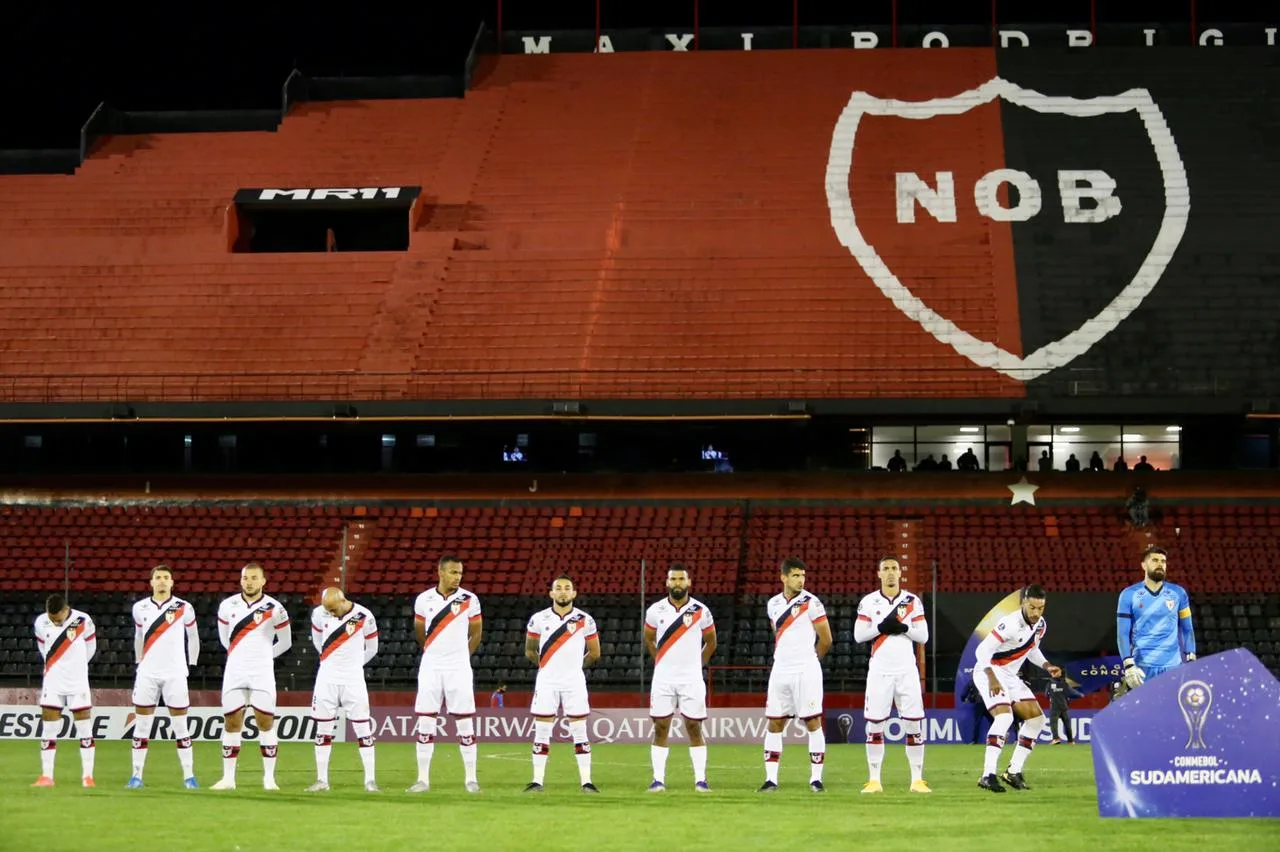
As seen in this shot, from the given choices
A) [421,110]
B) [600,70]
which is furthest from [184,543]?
[600,70]

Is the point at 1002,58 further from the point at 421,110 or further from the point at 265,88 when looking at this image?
the point at 265,88

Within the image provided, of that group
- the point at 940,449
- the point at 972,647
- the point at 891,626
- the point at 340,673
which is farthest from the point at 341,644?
the point at 940,449

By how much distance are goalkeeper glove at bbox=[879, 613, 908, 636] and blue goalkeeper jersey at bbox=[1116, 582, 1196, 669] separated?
2327 millimetres

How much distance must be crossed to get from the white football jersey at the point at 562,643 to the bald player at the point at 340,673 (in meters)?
1.99

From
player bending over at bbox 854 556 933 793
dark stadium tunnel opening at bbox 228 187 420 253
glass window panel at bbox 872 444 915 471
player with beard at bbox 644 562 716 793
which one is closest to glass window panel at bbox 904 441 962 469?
glass window panel at bbox 872 444 915 471

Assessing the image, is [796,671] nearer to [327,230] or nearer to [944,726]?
[944,726]

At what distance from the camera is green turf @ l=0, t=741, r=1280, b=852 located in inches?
520

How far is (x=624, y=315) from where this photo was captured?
1641 inches

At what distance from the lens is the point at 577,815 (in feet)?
50.9

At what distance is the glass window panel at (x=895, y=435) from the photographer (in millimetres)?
40781

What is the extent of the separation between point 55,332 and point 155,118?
11.8m

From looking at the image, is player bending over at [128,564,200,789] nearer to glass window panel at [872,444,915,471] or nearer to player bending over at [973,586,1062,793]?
player bending over at [973,586,1062,793]

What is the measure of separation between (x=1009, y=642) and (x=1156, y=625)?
157cm

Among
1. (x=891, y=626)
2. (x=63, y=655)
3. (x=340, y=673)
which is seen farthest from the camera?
(x=63, y=655)
